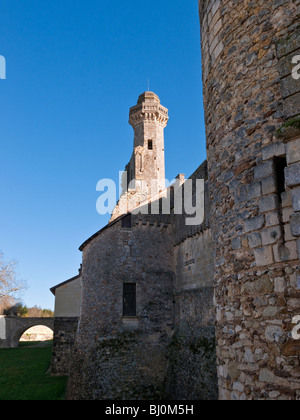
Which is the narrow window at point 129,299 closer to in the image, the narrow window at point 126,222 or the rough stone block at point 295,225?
the narrow window at point 126,222

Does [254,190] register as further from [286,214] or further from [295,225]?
[295,225]

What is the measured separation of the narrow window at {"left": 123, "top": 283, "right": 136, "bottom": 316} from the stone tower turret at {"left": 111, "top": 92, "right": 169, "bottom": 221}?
1607 centimetres

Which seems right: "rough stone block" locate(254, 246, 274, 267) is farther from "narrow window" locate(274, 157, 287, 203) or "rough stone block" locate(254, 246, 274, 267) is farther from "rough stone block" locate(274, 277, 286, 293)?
"narrow window" locate(274, 157, 287, 203)

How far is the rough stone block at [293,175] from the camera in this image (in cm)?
Answer: 332

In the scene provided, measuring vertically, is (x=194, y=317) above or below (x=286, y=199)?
below

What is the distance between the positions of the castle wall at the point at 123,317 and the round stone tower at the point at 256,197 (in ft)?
33.1

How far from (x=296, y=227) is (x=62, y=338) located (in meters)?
17.9

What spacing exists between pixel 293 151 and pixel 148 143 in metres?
29.8

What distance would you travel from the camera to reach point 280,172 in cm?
369

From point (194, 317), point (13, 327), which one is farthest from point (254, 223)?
point (13, 327)

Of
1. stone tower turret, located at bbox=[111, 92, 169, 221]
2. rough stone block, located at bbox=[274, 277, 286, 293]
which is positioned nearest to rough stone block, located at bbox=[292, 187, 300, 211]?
rough stone block, located at bbox=[274, 277, 286, 293]

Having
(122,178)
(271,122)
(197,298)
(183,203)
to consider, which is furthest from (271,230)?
(122,178)

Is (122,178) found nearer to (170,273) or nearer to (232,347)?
(170,273)

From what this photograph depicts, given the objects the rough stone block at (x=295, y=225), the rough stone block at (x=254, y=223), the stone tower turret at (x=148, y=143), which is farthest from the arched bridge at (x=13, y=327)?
the rough stone block at (x=295, y=225)
